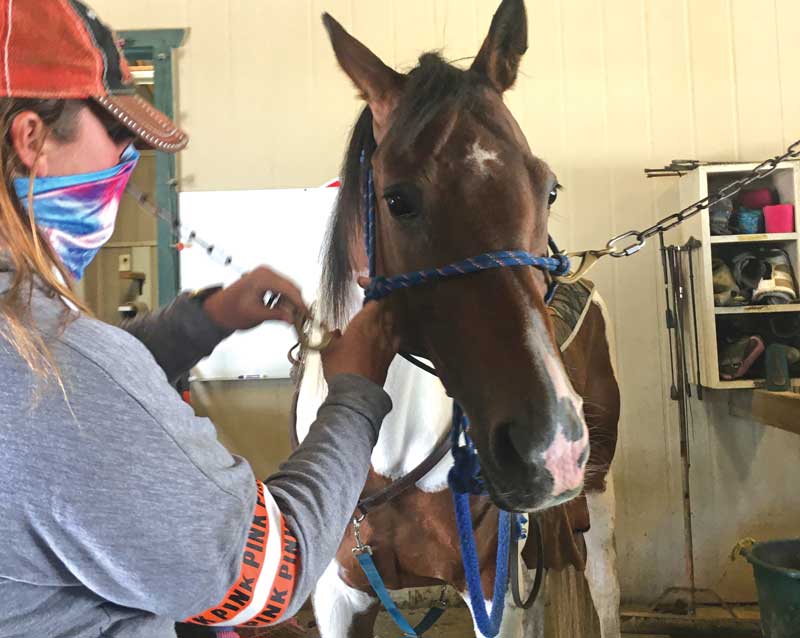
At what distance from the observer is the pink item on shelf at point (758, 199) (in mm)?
2447

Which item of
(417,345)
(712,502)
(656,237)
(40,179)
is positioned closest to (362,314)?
(417,345)

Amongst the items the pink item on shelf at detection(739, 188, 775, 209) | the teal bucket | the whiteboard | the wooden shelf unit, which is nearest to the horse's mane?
the whiteboard

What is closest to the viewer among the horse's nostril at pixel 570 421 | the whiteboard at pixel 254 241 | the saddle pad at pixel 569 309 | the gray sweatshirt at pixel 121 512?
the gray sweatshirt at pixel 121 512

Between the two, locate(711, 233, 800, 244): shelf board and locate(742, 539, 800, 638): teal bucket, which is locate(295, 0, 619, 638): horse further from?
locate(711, 233, 800, 244): shelf board

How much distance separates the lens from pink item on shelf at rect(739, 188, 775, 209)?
2447 mm

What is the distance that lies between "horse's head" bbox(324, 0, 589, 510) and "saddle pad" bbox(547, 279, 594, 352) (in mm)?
836

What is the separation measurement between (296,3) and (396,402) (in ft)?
7.30

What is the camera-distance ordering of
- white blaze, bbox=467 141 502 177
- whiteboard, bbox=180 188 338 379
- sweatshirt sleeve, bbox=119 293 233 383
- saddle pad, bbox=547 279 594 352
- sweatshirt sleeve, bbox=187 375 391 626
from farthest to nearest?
whiteboard, bbox=180 188 338 379
saddle pad, bbox=547 279 594 352
sweatshirt sleeve, bbox=119 293 233 383
white blaze, bbox=467 141 502 177
sweatshirt sleeve, bbox=187 375 391 626

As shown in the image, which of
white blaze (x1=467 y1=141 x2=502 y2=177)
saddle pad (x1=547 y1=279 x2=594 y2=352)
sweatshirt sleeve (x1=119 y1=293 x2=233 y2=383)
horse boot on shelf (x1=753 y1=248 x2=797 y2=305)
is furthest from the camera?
horse boot on shelf (x1=753 y1=248 x2=797 y2=305)

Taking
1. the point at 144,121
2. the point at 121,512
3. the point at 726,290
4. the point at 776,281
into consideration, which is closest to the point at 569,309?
the point at 726,290

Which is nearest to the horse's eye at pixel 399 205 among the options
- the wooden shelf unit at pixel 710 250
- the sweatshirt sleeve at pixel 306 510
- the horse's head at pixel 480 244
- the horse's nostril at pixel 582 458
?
the horse's head at pixel 480 244

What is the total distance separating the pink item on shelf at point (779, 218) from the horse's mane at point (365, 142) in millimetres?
1980

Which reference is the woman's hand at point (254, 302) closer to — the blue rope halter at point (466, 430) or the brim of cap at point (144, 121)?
the blue rope halter at point (466, 430)

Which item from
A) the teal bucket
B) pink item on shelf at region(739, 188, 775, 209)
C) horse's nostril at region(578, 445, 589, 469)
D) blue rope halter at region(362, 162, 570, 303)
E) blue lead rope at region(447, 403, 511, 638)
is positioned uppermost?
pink item on shelf at region(739, 188, 775, 209)
